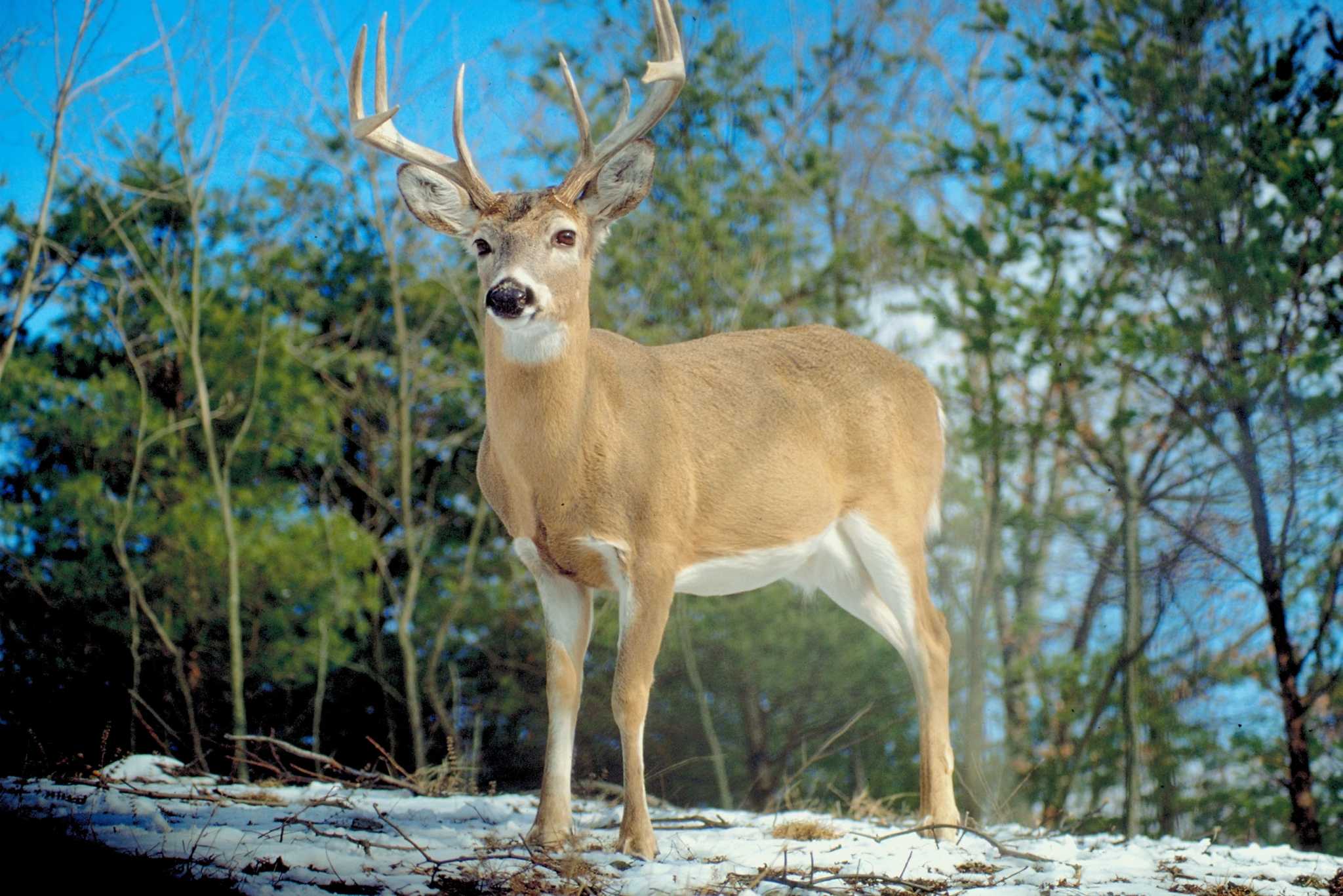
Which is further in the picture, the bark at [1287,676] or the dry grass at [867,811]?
the bark at [1287,676]

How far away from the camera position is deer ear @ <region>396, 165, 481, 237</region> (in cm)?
495

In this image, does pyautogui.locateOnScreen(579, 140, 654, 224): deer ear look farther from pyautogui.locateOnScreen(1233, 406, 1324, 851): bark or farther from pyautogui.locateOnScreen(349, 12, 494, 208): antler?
pyautogui.locateOnScreen(1233, 406, 1324, 851): bark

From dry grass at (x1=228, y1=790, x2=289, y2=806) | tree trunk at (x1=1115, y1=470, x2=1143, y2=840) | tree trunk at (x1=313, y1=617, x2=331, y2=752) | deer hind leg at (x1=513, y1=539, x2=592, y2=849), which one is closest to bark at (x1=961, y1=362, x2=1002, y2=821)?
tree trunk at (x1=1115, y1=470, x2=1143, y2=840)

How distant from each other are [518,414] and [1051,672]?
932 centimetres

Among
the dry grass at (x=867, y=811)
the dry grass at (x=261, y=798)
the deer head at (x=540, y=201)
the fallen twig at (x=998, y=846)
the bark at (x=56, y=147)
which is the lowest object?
the dry grass at (x=261, y=798)

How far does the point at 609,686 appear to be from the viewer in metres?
15.3

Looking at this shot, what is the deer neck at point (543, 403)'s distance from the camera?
4688mm

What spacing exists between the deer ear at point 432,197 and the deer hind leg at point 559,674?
1.26 metres

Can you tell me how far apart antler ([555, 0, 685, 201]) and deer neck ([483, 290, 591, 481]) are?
1.66 feet

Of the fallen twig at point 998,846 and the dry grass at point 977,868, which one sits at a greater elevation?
the fallen twig at point 998,846

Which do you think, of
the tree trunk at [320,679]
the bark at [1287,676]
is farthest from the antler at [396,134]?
the tree trunk at [320,679]

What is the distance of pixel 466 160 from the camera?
16.0 feet

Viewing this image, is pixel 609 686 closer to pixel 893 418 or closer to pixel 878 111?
pixel 878 111

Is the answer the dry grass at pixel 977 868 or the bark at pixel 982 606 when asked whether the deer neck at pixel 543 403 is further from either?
the bark at pixel 982 606
